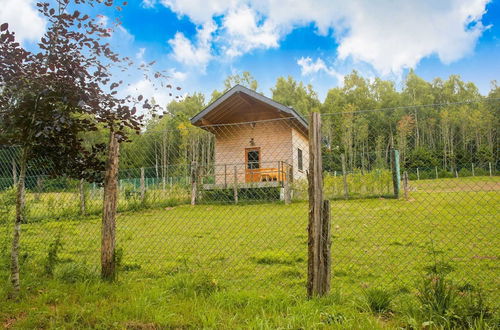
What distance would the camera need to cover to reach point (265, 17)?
19.5m

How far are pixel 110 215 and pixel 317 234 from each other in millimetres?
2264

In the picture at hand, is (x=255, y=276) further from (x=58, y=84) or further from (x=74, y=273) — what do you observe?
(x=58, y=84)

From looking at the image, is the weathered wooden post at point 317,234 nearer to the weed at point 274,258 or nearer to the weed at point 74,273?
the weed at point 274,258

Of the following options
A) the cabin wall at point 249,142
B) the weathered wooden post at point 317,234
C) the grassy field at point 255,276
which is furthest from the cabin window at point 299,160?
the weathered wooden post at point 317,234

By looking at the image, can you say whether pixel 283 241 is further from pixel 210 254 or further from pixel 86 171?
pixel 86 171

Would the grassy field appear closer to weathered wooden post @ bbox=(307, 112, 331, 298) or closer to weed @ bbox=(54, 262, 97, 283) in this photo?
weed @ bbox=(54, 262, 97, 283)

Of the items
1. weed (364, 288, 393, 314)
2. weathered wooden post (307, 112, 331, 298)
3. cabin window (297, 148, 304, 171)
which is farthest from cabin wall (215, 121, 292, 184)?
weed (364, 288, 393, 314)

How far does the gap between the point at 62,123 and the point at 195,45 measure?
56.3ft

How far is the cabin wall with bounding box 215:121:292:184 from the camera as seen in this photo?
586 inches

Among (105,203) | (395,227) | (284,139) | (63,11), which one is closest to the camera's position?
(63,11)

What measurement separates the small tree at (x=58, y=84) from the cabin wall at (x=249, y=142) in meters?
11.4

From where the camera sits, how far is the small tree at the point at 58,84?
2895 millimetres

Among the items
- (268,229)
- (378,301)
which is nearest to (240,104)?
(268,229)

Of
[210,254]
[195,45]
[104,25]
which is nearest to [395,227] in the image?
[210,254]
